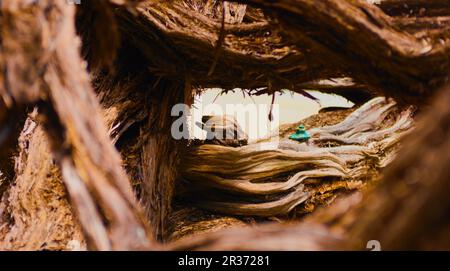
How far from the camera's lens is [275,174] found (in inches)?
117

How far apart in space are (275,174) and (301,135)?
1.03 feet

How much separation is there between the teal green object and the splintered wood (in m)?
0.04

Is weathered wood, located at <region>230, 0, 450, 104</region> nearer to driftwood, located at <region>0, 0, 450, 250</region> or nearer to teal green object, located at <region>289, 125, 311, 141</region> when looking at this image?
driftwood, located at <region>0, 0, 450, 250</region>

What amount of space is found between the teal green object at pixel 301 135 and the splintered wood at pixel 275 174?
0.04 metres

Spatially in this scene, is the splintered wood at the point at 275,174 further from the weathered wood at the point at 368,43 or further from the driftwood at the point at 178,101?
the weathered wood at the point at 368,43

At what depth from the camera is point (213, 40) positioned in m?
2.06

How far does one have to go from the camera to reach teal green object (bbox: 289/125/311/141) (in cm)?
318

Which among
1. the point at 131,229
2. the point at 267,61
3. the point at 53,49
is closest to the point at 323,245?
the point at 131,229

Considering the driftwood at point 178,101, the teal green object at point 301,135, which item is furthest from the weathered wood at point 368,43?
the teal green object at point 301,135

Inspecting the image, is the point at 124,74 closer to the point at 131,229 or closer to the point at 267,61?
the point at 267,61

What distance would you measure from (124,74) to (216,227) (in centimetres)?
76

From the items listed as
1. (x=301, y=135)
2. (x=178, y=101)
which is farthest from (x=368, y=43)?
(x=301, y=135)

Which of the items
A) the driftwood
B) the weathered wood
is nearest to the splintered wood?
the driftwood

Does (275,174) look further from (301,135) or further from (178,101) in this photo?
(178,101)
